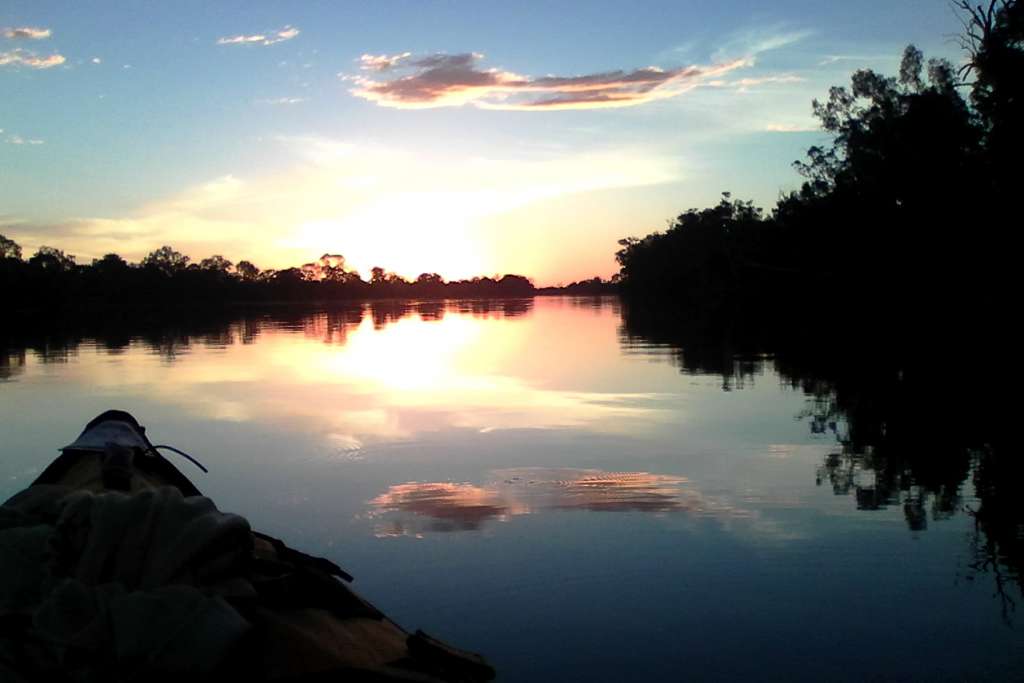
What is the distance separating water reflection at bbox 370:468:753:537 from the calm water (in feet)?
0.11

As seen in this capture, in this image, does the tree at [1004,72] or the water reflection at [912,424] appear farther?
the tree at [1004,72]

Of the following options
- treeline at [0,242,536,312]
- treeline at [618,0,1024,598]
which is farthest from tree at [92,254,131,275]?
treeline at [618,0,1024,598]

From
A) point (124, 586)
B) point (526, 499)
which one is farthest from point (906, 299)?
point (124, 586)

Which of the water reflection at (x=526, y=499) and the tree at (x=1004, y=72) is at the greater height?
the tree at (x=1004, y=72)

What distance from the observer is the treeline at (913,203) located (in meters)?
33.5

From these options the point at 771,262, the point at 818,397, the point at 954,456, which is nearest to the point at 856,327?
the point at 818,397

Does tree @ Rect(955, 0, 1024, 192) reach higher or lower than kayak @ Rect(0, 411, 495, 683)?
higher

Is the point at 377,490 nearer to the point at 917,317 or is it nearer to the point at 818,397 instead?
the point at 818,397

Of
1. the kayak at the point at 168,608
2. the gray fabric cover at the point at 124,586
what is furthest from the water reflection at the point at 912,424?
the gray fabric cover at the point at 124,586

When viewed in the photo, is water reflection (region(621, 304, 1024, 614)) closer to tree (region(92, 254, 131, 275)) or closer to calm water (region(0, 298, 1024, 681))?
calm water (region(0, 298, 1024, 681))

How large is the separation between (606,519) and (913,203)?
43301 millimetres

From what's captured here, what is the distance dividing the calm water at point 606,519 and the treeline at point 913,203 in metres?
23.4

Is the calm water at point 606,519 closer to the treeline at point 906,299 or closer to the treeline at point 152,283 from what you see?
the treeline at point 906,299

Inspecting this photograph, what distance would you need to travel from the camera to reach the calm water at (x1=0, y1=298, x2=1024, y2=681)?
459 cm
